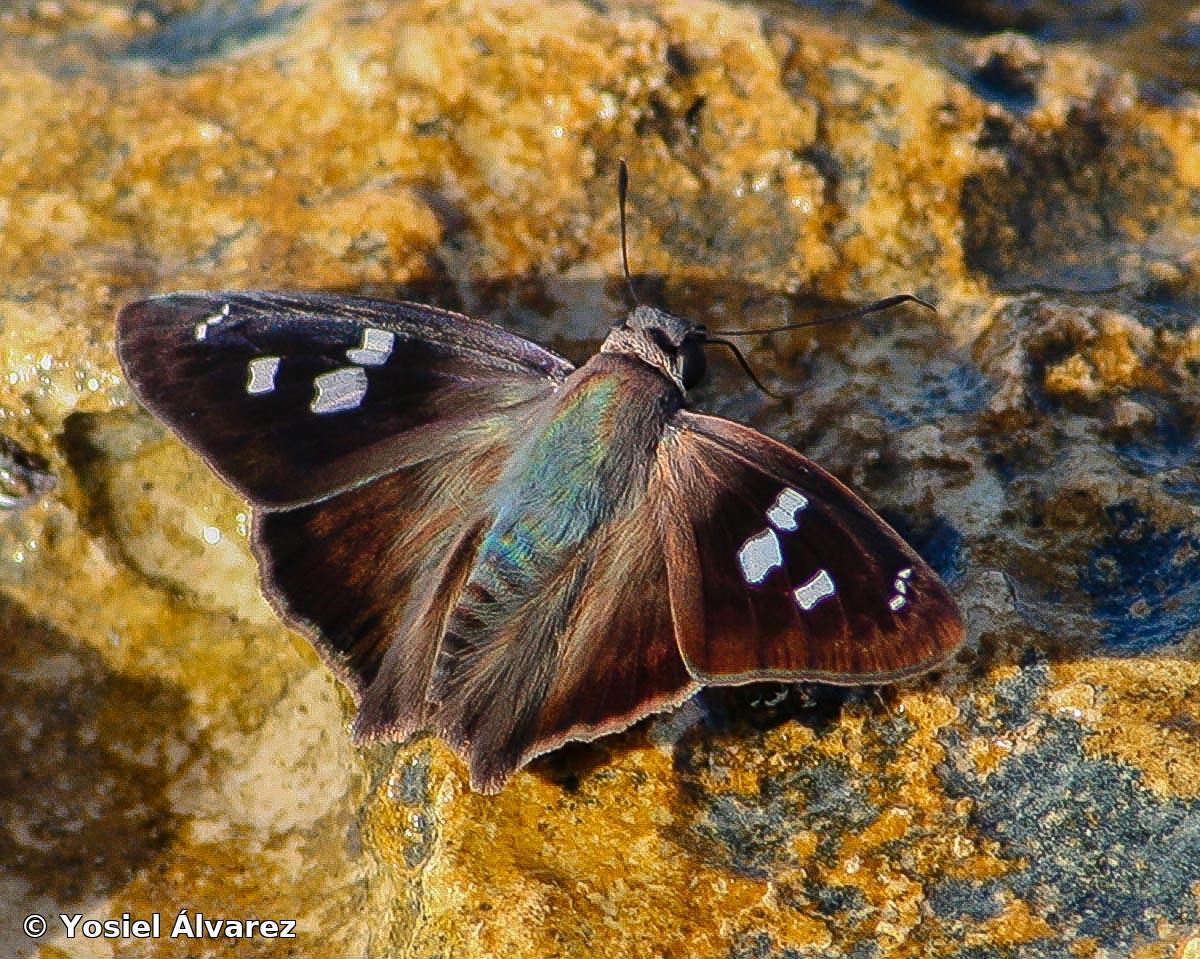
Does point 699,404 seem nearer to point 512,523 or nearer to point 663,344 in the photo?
point 663,344

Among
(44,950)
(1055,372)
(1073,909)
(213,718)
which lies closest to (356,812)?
(213,718)

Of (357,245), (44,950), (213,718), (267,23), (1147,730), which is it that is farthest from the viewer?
(267,23)

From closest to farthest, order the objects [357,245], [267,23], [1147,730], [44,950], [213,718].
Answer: [1147,730], [44,950], [213,718], [357,245], [267,23]

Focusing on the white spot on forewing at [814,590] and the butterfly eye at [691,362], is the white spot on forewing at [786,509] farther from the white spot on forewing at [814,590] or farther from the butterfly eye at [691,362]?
the butterfly eye at [691,362]

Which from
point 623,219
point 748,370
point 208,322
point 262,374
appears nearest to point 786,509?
point 748,370

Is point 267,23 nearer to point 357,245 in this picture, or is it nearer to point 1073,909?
point 357,245

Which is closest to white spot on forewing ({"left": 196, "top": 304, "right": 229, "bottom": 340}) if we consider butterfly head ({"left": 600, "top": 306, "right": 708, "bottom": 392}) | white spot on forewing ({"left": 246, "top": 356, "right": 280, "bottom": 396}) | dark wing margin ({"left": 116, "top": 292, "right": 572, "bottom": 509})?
dark wing margin ({"left": 116, "top": 292, "right": 572, "bottom": 509})

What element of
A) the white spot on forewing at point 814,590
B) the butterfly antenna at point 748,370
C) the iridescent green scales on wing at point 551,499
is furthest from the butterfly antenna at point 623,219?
the white spot on forewing at point 814,590
